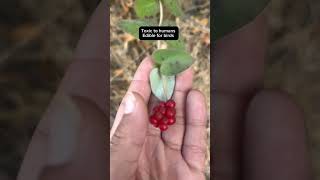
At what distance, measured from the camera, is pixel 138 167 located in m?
1.15

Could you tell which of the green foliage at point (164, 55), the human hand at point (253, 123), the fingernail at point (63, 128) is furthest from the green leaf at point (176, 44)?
the fingernail at point (63, 128)

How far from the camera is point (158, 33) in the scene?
112 cm

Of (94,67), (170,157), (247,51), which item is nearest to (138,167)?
(170,157)

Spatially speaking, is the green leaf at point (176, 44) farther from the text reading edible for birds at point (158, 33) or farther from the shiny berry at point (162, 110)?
the shiny berry at point (162, 110)

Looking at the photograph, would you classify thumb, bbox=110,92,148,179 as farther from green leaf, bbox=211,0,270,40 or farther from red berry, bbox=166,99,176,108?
green leaf, bbox=211,0,270,40

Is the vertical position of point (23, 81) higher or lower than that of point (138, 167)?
higher

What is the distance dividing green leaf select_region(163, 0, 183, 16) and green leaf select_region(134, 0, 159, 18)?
25 millimetres

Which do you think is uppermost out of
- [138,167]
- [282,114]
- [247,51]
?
[247,51]

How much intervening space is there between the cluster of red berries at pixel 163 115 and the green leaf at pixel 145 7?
0.18m

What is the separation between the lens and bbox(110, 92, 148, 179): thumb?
3.69 feet

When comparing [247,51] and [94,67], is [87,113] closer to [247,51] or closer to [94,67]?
[94,67]

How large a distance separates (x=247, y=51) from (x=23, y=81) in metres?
0.46

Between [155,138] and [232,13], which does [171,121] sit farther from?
[232,13]

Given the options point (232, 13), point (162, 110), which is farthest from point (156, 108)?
point (232, 13)
